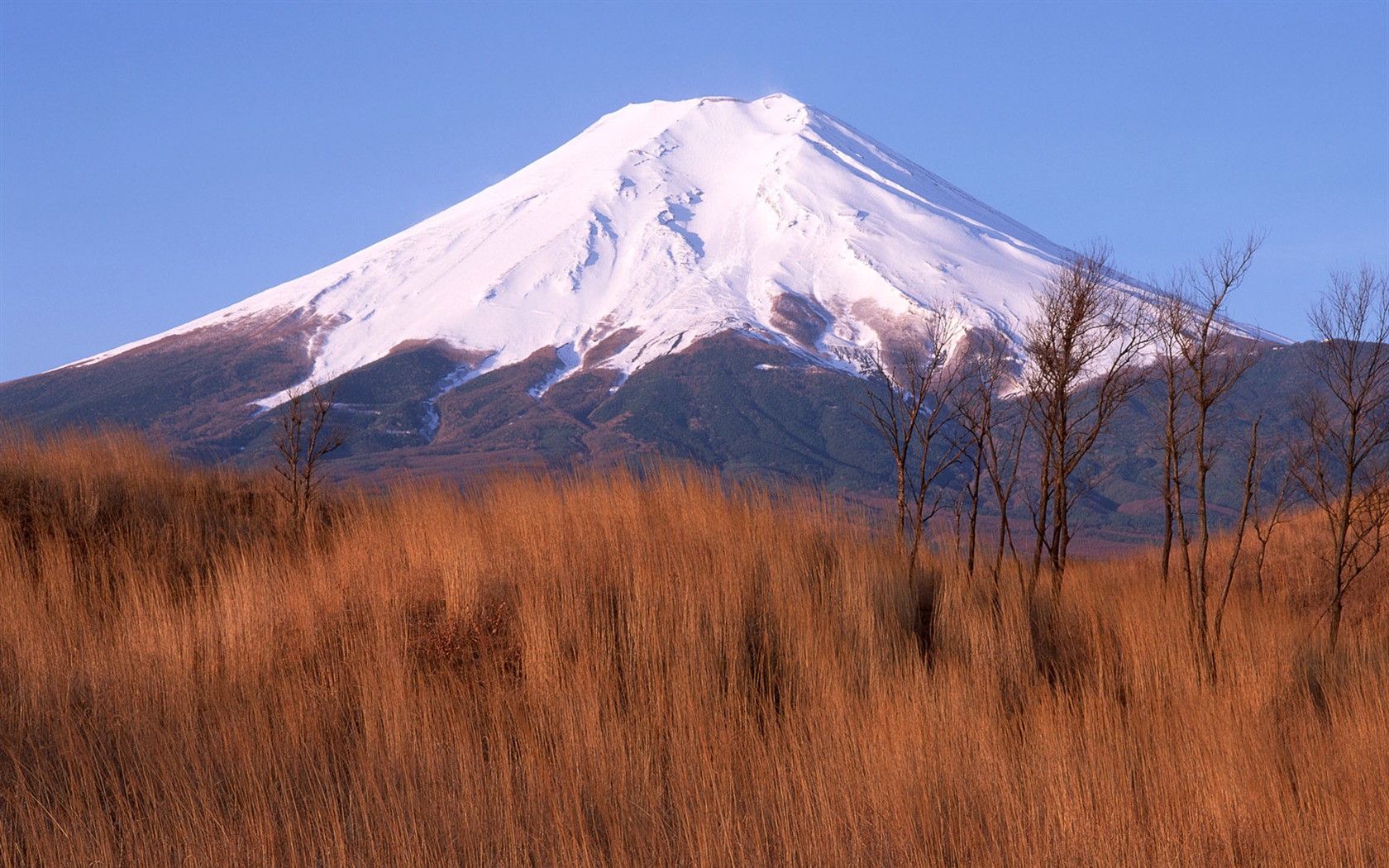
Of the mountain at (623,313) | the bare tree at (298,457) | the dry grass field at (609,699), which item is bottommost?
the dry grass field at (609,699)

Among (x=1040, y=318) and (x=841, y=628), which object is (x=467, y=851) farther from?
(x=1040, y=318)

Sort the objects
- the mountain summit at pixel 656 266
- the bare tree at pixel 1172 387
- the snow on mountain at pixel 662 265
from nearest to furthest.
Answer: the bare tree at pixel 1172 387 → the mountain summit at pixel 656 266 → the snow on mountain at pixel 662 265

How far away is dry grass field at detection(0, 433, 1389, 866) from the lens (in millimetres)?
3477

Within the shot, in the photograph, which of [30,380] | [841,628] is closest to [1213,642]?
[841,628]

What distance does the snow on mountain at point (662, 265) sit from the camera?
116m

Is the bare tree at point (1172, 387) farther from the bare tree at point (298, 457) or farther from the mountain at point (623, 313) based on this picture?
the mountain at point (623, 313)

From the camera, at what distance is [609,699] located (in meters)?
4.46

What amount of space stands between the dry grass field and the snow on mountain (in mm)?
101134

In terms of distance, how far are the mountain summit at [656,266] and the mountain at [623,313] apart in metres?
0.34

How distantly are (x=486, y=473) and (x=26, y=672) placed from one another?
3.61m

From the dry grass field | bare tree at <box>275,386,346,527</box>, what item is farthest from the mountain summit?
the dry grass field

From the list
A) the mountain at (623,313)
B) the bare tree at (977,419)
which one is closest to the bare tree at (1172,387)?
the bare tree at (977,419)

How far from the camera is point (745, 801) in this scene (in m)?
3.76

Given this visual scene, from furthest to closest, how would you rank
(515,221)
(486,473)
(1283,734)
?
(515,221), (486,473), (1283,734)
